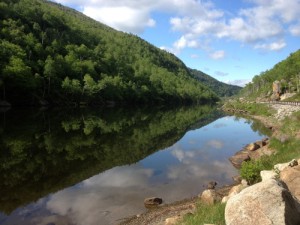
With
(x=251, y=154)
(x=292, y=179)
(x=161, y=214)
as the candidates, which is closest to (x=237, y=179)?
(x=161, y=214)

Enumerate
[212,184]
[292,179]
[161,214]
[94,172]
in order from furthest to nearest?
[94,172] → [212,184] → [161,214] → [292,179]

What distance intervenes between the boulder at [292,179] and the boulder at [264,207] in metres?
3.45

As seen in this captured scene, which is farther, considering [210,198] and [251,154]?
[251,154]

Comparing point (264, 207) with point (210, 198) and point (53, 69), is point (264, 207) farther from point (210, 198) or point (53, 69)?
point (53, 69)

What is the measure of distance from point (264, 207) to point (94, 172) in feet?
67.4

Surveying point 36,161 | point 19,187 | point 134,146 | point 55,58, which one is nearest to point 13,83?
point 55,58

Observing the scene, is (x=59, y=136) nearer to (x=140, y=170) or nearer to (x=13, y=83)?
(x=140, y=170)

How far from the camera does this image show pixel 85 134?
46.4 meters

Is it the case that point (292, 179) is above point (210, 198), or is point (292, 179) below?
above

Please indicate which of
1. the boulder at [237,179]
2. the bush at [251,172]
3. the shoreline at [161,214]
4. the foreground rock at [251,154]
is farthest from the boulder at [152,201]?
the foreground rock at [251,154]

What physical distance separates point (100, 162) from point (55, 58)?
309 feet

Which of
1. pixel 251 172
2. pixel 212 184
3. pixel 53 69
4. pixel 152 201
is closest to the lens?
pixel 251 172

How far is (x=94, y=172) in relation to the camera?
2778 cm

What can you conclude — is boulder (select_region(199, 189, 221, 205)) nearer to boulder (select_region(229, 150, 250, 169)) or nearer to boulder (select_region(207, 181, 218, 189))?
boulder (select_region(207, 181, 218, 189))
